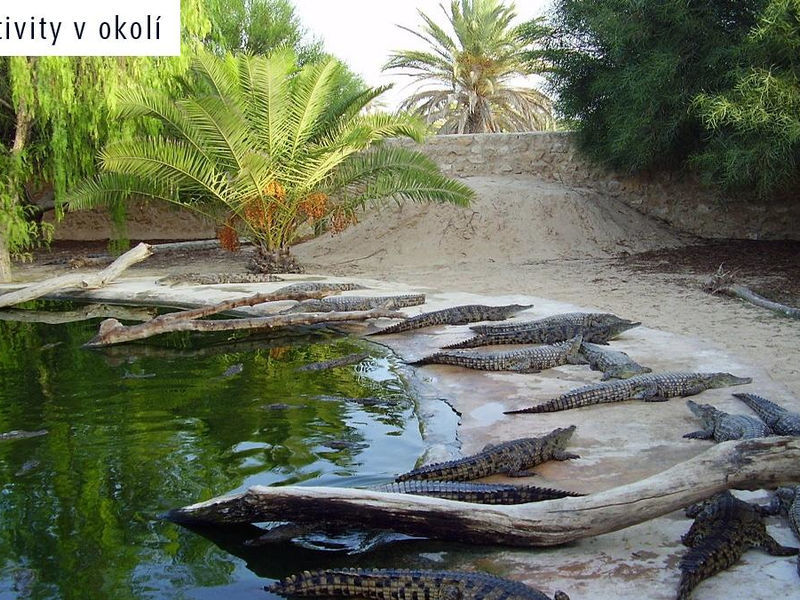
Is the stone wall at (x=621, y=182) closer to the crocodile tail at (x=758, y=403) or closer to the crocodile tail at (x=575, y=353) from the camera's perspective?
the crocodile tail at (x=575, y=353)

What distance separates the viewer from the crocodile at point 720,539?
3.27 metres

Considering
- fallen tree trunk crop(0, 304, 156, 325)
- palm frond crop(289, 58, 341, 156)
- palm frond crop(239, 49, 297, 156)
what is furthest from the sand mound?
fallen tree trunk crop(0, 304, 156, 325)

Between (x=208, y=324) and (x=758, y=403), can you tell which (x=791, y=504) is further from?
(x=208, y=324)

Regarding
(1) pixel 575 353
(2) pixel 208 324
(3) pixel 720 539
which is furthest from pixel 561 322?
(3) pixel 720 539

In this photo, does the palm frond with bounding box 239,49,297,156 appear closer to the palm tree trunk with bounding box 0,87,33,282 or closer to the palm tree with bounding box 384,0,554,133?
the palm tree trunk with bounding box 0,87,33,282

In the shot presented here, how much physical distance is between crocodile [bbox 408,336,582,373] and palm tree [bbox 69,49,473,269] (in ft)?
21.6

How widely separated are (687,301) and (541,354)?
12.7 feet

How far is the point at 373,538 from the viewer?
3988mm

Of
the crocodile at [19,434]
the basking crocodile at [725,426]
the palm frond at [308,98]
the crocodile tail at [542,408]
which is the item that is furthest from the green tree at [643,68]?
the crocodile at [19,434]

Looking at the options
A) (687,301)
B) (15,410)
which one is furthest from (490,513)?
(687,301)

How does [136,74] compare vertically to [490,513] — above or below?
above

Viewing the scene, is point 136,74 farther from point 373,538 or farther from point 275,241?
point 373,538

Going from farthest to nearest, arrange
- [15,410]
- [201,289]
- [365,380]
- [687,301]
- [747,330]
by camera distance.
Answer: [201,289] < [687,301] < [747,330] < [365,380] < [15,410]

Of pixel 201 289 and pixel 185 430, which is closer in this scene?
pixel 185 430
